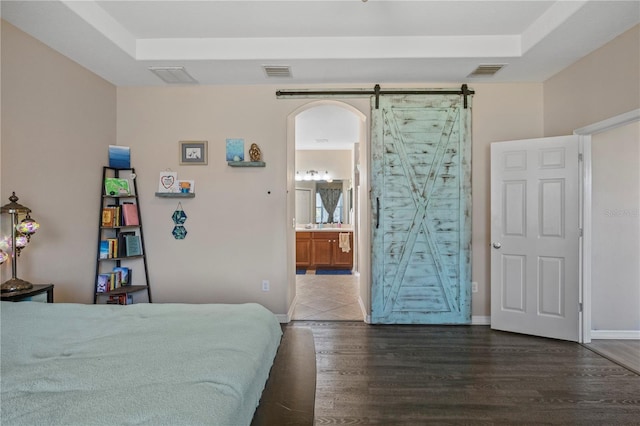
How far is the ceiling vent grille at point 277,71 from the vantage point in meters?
3.16

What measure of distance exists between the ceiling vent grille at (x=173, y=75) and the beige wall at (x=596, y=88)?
12.5 feet

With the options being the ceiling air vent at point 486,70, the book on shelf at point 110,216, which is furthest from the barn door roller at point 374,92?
the book on shelf at point 110,216

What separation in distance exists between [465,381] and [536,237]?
5.67ft

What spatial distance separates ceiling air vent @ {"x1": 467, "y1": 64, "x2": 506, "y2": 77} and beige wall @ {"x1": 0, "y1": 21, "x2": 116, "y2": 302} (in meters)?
3.85

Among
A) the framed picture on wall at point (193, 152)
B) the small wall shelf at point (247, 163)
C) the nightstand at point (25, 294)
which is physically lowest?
the nightstand at point (25, 294)

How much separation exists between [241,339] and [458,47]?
3027mm

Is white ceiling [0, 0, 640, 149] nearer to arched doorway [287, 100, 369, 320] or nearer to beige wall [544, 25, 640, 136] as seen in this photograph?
beige wall [544, 25, 640, 136]

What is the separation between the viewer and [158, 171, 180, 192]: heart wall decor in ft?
11.9

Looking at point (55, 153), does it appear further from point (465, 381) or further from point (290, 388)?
Result: point (465, 381)

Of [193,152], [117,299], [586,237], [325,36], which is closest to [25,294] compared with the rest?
[117,299]

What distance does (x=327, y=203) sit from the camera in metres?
7.31

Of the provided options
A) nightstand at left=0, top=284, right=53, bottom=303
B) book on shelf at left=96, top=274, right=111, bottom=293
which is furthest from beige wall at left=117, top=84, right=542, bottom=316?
nightstand at left=0, top=284, right=53, bottom=303

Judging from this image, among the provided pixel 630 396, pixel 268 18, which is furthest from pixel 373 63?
pixel 630 396

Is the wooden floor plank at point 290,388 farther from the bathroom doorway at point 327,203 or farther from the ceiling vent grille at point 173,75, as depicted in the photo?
the ceiling vent grille at point 173,75
